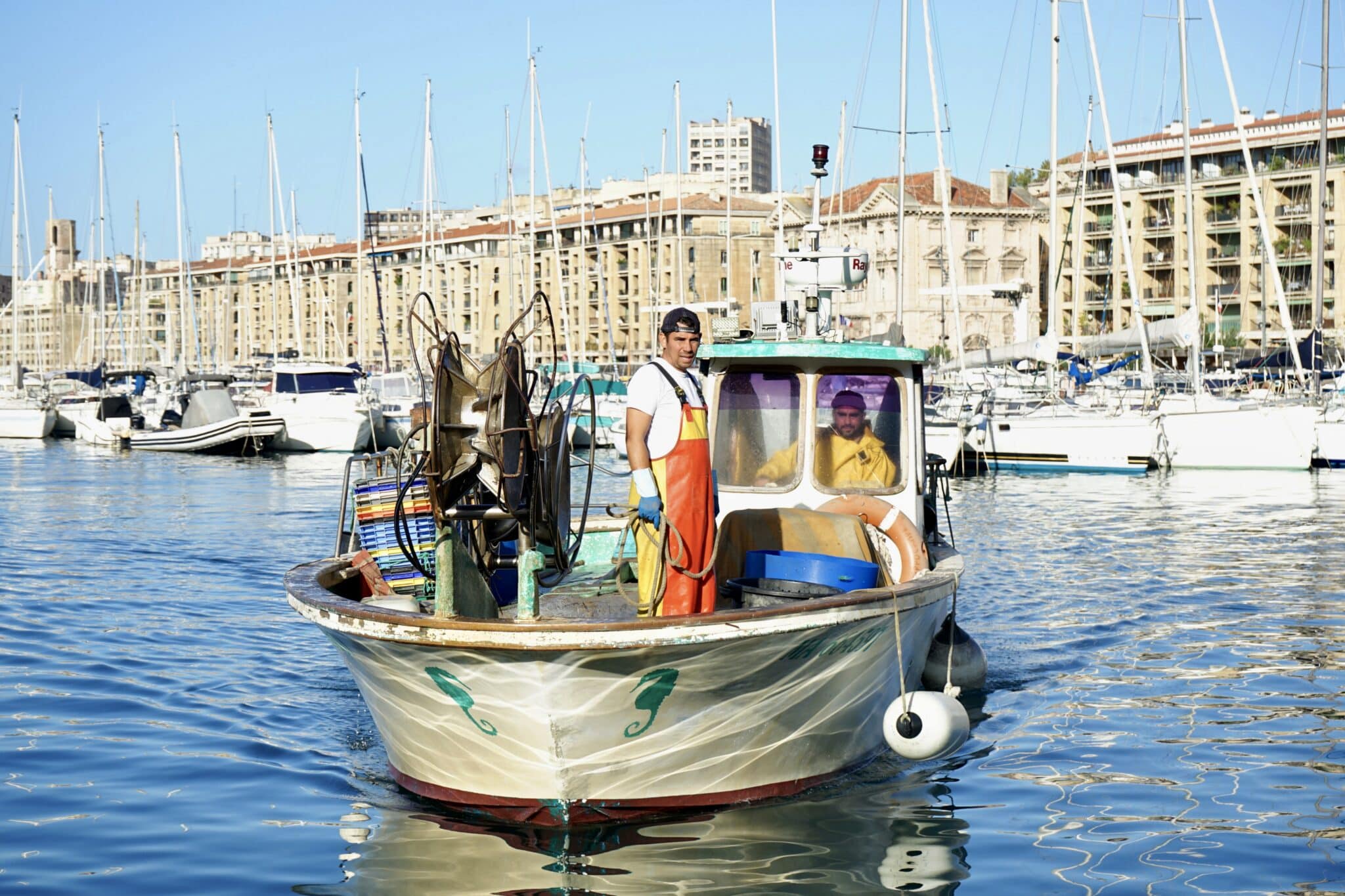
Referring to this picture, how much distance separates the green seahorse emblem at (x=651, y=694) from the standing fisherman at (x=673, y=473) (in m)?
0.47

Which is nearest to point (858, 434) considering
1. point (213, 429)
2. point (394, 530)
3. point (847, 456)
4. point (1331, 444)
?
point (847, 456)

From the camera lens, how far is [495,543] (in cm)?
922

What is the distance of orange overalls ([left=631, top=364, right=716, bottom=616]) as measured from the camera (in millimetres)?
8180

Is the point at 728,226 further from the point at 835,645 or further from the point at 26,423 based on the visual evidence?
the point at 835,645

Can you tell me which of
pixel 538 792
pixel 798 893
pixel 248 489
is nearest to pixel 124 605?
pixel 538 792

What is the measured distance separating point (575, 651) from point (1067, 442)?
3066 cm

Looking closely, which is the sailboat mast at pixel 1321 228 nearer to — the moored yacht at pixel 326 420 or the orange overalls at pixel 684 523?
the moored yacht at pixel 326 420

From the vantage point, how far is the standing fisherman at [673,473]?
8133 mm

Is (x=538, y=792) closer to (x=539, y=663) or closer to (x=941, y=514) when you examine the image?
(x=539, y=663)

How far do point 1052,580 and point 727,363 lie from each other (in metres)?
8.88

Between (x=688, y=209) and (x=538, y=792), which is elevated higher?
(x=688, y=209)

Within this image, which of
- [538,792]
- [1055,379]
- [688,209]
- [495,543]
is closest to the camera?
[538,792]

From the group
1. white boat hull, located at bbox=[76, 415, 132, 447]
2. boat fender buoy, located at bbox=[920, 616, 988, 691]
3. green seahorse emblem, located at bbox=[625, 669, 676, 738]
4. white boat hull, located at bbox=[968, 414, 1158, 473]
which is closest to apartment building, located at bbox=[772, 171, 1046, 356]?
white boat hull, located at bbox=[76, 415, 132, 447]

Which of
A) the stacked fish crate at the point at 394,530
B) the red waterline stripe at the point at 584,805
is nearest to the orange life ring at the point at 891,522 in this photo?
the red waterline stripe at the point at 584,805
